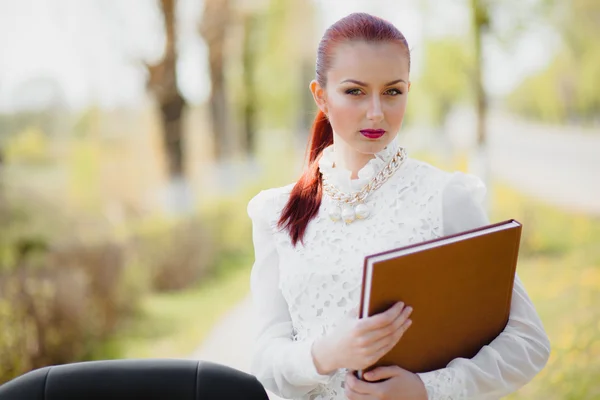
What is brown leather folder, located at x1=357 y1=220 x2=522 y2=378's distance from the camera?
2.93 ft

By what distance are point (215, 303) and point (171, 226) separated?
1.93ft

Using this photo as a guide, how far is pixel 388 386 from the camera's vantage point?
959mm

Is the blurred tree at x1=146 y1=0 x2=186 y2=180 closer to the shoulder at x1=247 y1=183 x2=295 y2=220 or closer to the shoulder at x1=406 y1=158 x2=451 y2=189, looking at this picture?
the shoulder at x1=247 y1=183 x2=295 y2=220

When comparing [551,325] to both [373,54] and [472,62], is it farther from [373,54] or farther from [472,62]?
[373,54]

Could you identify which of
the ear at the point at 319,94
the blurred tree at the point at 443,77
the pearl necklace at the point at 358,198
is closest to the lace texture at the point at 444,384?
the pearl necklace at the point at 358,198

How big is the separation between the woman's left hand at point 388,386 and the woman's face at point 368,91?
371 mm

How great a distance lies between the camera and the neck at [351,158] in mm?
1184

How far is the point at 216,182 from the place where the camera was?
4.87 metres

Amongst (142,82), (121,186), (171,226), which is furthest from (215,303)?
(142,82)

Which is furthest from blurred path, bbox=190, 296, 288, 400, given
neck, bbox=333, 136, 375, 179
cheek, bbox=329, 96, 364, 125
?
cheek, bbox=329, 96, 364, 125

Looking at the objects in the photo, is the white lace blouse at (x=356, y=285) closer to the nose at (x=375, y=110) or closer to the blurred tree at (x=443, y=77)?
the nose at (x=375, y=110)

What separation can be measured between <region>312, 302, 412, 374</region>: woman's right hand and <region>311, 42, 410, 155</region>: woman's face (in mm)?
316

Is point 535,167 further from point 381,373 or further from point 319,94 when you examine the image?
point 381,373

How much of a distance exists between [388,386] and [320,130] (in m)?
0.55
